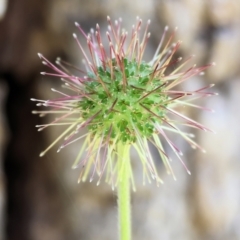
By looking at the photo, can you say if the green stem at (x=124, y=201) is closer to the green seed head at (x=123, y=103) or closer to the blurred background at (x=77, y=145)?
the green seed head at (x=123, y=103)

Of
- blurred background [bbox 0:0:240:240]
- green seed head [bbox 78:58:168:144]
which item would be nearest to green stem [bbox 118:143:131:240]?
green seed head [bbox 78:58:168:144]

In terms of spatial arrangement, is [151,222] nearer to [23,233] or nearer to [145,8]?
[23,233]

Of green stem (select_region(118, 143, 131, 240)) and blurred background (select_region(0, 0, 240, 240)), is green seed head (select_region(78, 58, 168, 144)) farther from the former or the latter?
blurred background (select_region(0, 0, 240, 240))

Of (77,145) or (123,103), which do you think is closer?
(123,103)

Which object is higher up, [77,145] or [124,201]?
[77,145]

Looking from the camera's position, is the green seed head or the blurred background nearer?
the green seed head

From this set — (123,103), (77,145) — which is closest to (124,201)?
(123,103)

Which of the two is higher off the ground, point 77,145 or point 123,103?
point 77,145

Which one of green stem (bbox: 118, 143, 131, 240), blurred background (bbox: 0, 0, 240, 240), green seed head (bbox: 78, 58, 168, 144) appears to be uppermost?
blurred background (bbox: 0, 0, 240, 240)

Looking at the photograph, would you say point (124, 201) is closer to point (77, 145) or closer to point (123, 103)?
point (123, 103)
